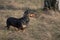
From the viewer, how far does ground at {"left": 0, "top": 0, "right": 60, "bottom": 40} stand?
679 cm

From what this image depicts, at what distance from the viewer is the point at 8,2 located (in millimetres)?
10742

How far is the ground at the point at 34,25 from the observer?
22.3 ft

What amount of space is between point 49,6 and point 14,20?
2325mm

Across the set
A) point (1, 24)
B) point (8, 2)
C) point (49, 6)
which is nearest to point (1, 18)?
point (1, 24)

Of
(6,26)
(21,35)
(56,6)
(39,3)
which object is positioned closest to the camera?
(21,35)

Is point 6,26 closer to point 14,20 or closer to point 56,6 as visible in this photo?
point 14,20

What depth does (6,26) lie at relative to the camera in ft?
24.0

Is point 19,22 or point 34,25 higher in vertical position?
point 19,22

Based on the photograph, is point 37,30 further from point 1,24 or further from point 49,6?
point 49,6

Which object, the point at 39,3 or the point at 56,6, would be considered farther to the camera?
the point at 39,3

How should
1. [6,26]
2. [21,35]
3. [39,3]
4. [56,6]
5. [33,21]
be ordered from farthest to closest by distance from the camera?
[39,3] < [56,6] < [33,21] < [6,26] < [21,35]

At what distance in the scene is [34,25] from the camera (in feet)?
25.0

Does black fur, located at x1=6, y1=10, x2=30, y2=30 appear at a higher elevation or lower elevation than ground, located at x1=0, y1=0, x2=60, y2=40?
higher

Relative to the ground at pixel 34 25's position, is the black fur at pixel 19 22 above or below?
above
